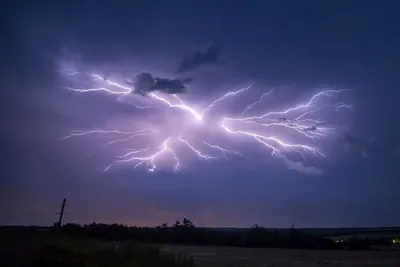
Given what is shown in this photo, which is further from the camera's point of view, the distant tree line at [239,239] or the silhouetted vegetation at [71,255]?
the distant tree line at [239,239]

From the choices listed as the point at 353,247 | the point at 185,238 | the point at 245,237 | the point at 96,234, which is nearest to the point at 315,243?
the point at 353,247

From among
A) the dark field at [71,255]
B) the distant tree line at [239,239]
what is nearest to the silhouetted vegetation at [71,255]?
the dark field at [71,255]

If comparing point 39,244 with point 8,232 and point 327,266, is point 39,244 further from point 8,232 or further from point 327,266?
point 327,266

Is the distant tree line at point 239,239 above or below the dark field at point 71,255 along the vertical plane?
above

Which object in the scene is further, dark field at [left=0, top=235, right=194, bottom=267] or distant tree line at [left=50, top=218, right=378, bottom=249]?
distant tree line at [left=50, top=218, right=378, bottom=249]

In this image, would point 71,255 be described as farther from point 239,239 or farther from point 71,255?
point 239,239

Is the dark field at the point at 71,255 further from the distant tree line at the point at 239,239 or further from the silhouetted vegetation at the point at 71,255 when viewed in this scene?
the distant tree line at the point at 239,239

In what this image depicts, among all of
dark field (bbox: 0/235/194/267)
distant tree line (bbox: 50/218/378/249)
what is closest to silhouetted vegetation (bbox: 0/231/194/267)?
dark field (bbox: 0/235/194/267)

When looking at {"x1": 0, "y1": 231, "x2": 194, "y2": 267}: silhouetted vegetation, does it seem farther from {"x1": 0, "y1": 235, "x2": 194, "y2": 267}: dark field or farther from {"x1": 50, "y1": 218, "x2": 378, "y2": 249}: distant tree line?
{"x1": 50, "y1": 218, "x2": 378, "y2": 249}: distant tree line

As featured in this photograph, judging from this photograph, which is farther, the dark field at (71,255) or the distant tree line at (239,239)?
the distant tree line at (239,239)

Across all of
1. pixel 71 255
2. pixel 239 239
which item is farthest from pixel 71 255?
pixel 239 239

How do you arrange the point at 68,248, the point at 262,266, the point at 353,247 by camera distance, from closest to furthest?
the point at 68,248, the point at 262,266, the point at 353,247
